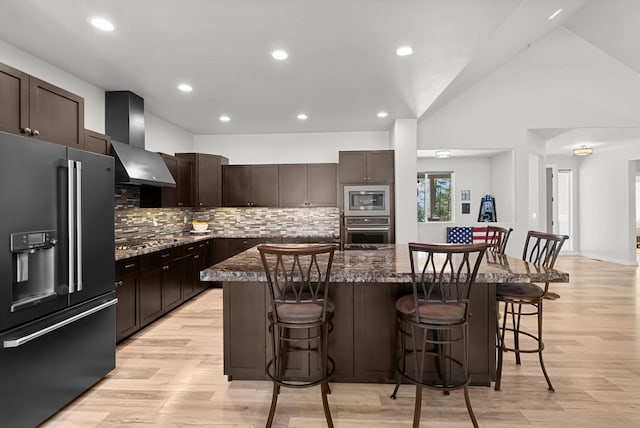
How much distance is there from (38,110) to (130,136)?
1.68m

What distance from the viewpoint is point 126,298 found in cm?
347

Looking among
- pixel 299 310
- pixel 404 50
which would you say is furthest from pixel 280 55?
pixel 299 310

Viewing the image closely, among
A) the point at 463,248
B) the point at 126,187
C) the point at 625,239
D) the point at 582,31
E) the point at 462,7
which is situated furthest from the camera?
the point at 625,239

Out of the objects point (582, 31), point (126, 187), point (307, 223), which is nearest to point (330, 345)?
point (126, 187)

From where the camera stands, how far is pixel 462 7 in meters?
2.56

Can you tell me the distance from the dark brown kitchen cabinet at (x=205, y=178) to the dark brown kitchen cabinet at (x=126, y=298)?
7.59ft

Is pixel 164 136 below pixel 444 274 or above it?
above

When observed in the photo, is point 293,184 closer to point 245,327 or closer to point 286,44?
point 286,44

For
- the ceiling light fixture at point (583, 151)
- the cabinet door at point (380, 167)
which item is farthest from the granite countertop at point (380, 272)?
the ceiling light fixture at point (583, 151)

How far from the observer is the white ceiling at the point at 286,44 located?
8.29 ft

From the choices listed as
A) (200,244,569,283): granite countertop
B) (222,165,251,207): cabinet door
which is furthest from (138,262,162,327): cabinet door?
(222,165,251,207): cabinet door

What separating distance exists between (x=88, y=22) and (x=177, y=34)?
62cm

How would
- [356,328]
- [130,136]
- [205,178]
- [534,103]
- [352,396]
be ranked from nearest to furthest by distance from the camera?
[352,396] < [356,328] < [130,136] < [205,178] < [534,103]

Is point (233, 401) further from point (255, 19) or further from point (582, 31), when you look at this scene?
point (582, 31)
